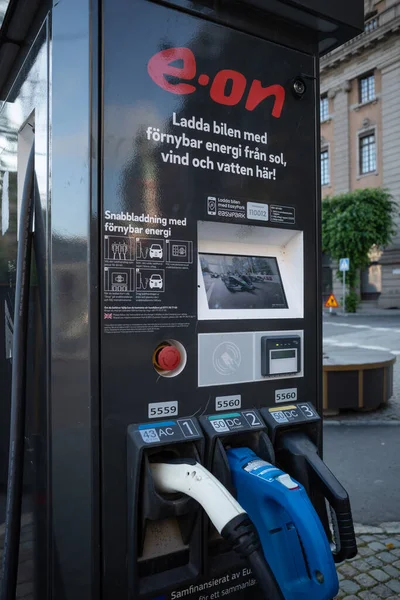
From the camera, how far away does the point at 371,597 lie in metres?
2.60

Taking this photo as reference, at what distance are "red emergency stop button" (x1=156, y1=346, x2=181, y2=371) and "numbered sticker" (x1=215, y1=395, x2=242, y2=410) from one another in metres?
0.21

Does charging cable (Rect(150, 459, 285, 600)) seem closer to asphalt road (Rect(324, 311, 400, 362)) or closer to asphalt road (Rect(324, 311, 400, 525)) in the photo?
asphalt road (Rect(324, 311, 400, 525))

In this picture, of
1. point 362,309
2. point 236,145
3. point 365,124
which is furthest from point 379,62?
point 236,145

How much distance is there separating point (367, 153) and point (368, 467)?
94.6 ft

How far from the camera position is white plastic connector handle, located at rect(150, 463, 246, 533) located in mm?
1368

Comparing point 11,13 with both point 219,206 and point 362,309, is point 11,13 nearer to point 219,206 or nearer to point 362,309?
point 219,206

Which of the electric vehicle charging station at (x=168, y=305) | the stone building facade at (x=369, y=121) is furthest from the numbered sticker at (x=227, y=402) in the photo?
the stone building facade at (x=369, y=121)

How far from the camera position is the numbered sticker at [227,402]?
1.74 meters

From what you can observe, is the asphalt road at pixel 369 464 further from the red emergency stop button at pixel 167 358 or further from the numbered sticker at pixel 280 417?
the red emergency stop button at pixel 167 358

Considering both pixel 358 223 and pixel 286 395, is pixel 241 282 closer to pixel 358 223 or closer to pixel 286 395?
pixel 286 395

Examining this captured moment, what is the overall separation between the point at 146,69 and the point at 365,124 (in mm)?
31530

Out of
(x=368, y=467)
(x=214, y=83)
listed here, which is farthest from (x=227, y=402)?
(x=368, y=467)

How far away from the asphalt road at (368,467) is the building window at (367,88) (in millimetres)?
28519

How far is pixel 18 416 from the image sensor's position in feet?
5.75
